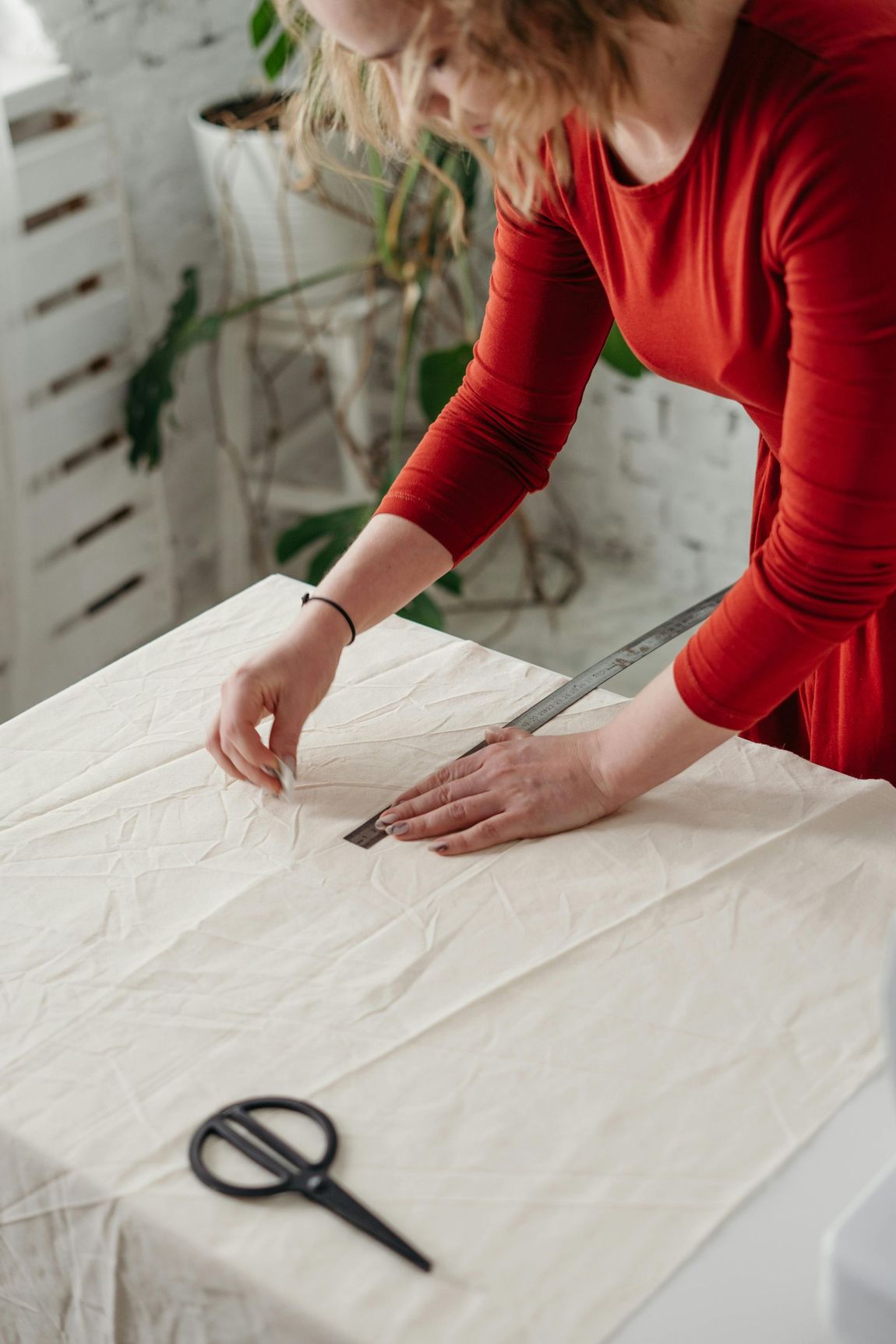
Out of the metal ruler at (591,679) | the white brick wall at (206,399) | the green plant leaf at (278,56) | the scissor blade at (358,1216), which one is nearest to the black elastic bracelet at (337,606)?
the metal ruler at (591,679)

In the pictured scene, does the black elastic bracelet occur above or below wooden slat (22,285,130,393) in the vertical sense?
below

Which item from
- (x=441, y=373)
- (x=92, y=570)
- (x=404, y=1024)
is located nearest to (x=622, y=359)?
(x=441, y=373)

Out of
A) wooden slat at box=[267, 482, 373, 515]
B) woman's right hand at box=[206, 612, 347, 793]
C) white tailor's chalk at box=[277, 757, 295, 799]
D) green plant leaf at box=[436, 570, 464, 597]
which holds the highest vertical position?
woman's right hand at box=[206, 612, 347, 793]

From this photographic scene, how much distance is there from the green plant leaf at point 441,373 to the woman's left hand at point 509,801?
50.2 inches

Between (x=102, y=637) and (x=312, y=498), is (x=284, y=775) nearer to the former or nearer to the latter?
(x=102, y=637)

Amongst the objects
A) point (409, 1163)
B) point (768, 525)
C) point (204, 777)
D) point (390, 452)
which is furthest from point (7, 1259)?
point (390, 452)

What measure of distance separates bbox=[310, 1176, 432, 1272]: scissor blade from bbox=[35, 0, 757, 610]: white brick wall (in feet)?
6.17

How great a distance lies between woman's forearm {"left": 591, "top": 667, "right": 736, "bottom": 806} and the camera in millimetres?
927

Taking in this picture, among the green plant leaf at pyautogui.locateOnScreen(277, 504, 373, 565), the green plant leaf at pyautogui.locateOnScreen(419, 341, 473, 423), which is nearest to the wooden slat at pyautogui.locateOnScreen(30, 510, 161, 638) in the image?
the green plant leaf at pyautogui.locateOnScreen(277, 504, 373, 565)

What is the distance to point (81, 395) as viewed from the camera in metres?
2.07

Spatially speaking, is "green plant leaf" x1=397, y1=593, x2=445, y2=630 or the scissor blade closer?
Answer: the scissor blade

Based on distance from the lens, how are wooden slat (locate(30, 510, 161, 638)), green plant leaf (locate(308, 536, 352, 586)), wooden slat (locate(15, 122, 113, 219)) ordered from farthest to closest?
green plant leaf (locate(308, 536, 352, 586)) < wooden slat (locate(30, 510, 161, 638)) < wooden slat (locate(15, 122, 113, 219))

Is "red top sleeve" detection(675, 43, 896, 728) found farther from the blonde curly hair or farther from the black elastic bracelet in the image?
the black elastic bracelet

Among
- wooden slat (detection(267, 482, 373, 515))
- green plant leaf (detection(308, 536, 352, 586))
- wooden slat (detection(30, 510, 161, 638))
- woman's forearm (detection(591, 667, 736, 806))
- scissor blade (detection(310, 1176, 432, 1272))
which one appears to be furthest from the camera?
wooden slat (detection(267, 482, 373, 515))
